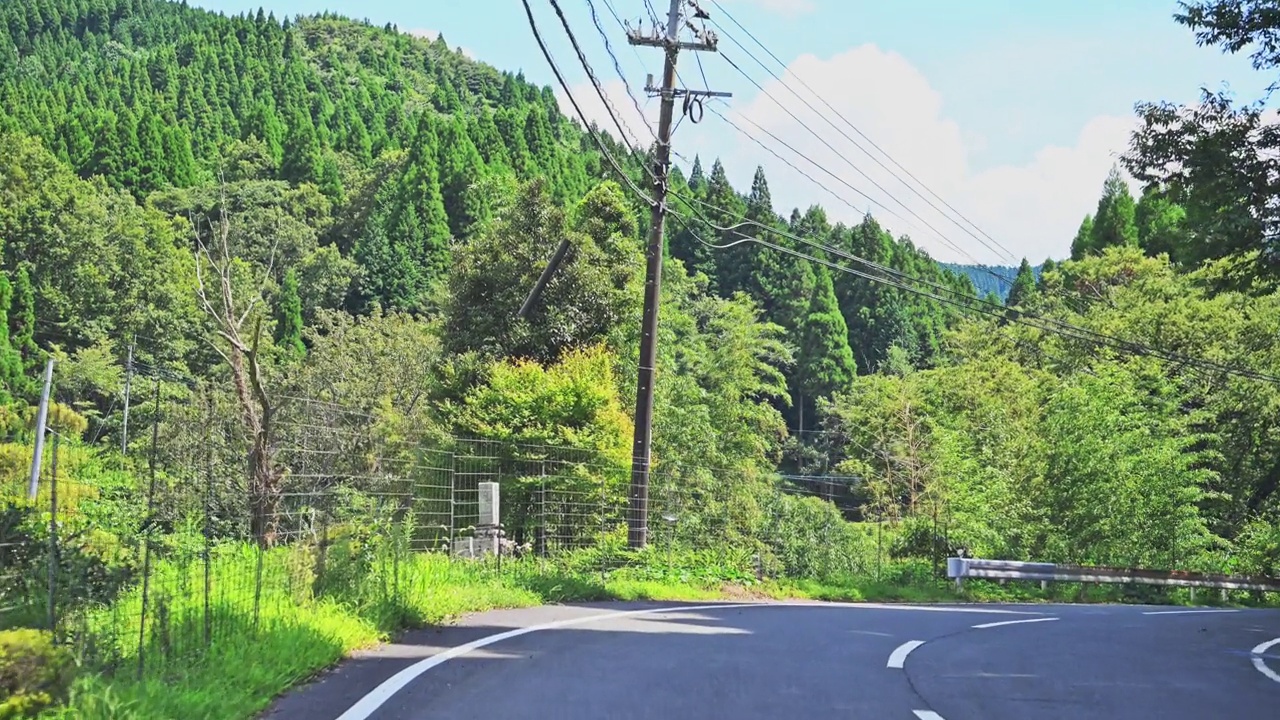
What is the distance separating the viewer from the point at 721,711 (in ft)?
21.8

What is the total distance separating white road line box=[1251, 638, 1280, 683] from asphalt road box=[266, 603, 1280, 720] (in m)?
0.05

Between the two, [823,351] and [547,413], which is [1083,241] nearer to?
[823,351]

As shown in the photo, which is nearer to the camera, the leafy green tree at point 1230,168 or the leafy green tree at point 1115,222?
the leafy green tree at point 1230,168

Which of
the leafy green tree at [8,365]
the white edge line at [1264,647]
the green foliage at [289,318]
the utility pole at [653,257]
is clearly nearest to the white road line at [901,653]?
the white edge line at [1264,647]

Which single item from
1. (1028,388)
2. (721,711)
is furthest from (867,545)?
(721,711)

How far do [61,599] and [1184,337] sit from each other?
129ft

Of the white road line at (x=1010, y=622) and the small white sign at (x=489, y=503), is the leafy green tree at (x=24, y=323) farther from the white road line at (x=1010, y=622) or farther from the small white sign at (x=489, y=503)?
the white road line at (x=1010, y=622)

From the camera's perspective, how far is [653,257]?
21.2 meters

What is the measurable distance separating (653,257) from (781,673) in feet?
44.8

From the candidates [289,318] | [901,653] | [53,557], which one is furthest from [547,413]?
[289,318]

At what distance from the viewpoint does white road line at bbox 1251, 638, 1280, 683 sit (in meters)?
9.33

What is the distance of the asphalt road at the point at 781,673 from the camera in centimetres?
677

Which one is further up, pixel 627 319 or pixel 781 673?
pixel 627 319

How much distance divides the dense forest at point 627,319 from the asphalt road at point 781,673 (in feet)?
12.2
